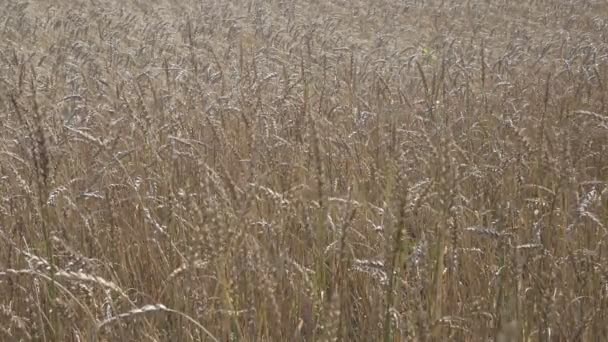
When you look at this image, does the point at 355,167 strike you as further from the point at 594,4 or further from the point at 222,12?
the point at 594,4

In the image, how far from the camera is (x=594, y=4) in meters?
12.4

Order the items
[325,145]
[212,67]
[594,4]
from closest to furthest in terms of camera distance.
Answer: [325,145], [212,67], [594,4]

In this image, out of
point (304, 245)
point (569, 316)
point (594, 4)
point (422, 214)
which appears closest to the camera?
point (569, 316)

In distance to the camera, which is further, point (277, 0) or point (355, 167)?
point (277, 0)

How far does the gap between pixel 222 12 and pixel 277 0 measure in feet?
10.8

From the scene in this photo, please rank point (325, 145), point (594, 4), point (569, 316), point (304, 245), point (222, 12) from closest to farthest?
point (569, 316) → point (304, 245) → point (325, 145) → point (222, 12) → point (594, 4)

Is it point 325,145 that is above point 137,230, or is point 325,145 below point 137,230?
above

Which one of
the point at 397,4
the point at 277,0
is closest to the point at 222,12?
the point at 277,0

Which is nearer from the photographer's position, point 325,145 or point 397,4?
point 325,145

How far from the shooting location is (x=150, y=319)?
5.50ft

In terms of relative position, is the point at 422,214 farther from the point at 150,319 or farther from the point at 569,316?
the point at 150,319

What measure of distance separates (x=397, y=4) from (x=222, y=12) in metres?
4.91

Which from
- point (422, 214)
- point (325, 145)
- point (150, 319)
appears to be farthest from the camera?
point (325, 145)

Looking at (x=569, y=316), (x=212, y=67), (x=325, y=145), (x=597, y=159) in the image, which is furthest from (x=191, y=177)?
(x=212, y=67)
